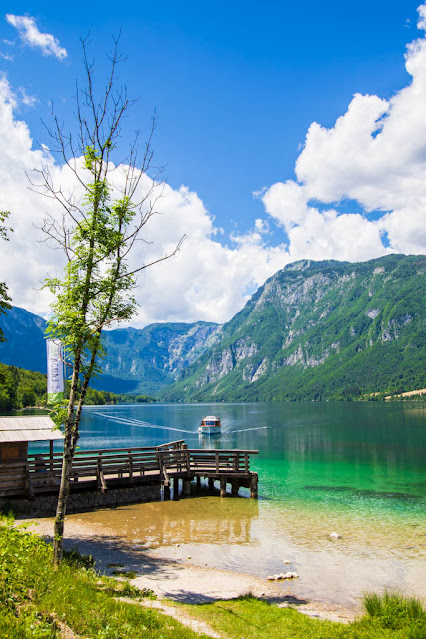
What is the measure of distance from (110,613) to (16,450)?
57.2 ft

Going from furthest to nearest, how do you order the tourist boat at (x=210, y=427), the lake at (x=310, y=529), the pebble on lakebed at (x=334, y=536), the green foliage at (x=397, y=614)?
the tourist boat at (x=210, y=427) → the pebble on lakebed at (x=334, y=536) → the lake at (x=310, y=529) → the green foliage at (x=397, y=614)

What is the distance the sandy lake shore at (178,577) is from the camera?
1420 cm

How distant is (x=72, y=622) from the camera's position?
8.69 m

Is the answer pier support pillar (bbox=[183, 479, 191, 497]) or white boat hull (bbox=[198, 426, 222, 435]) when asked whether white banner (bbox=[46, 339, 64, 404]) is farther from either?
white boat hull (bbox=[198, 426, 222, 435])

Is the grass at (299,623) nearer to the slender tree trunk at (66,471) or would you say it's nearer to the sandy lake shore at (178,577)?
the sandy lake shore at (178,577)

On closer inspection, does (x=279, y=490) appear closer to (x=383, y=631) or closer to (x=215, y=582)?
(x=215, y=582)

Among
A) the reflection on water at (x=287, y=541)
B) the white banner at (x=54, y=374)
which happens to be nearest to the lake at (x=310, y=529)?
the reflection on water at (x=287, y=541)

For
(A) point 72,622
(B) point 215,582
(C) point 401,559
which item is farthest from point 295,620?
(C) point 401,559

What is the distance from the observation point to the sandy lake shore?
1420cm

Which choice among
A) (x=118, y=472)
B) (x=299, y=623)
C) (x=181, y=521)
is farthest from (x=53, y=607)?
(x=118, y=472)

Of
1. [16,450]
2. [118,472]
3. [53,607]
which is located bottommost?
[118,472]

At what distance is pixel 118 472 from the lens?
29.4 m

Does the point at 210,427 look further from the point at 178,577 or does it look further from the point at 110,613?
the point at 110,613

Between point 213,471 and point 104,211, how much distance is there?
2438cm
